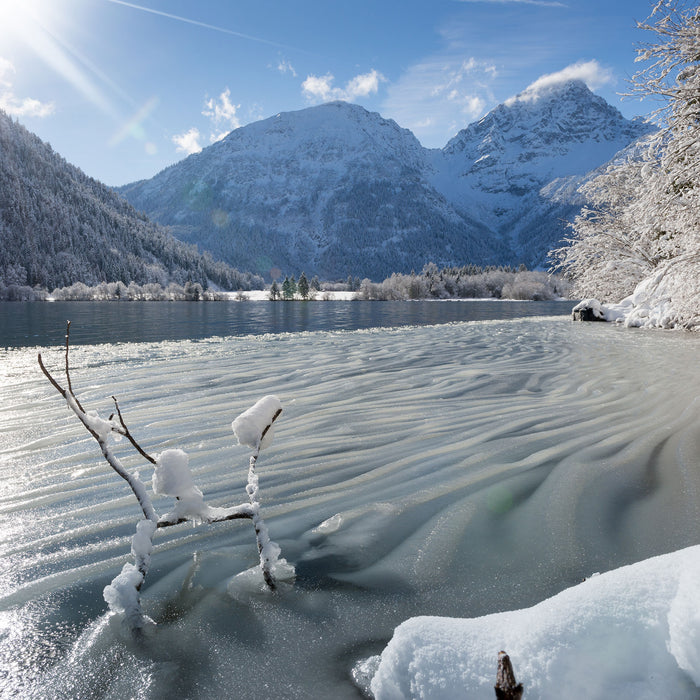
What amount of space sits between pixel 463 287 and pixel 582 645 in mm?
124191

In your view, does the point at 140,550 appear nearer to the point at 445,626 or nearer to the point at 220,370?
the point at 445,626

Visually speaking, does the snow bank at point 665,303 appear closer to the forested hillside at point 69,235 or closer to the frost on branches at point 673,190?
the frost on branches at point 673,190

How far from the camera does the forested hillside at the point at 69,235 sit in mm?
130250

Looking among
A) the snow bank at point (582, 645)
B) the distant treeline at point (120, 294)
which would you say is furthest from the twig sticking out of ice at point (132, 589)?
the distant treeline at point (120, 294)

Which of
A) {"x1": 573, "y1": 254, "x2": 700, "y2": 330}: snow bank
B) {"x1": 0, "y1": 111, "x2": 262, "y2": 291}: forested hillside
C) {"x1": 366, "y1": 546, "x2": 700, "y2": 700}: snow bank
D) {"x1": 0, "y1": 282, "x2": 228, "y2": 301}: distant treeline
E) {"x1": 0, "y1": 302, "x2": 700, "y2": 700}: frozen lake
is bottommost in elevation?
{"x1": 0, "y1": 302, "x2": 700, "y2": 700}: frozen lake

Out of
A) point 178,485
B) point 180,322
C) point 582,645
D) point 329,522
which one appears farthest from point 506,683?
point 180,322

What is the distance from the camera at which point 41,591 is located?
2229 millimetres

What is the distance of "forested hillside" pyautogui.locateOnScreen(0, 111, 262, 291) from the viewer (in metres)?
130

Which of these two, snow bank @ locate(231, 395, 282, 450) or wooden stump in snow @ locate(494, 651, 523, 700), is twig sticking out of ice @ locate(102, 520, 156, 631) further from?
wooden stump in snow @ locate(494, 651, 523, 700)

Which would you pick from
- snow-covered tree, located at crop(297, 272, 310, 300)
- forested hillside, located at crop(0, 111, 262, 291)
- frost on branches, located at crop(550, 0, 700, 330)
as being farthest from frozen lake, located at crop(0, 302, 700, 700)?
forested hillside, located at crop(0, 111, 262, 291)

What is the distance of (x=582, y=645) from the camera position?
4.20 feet

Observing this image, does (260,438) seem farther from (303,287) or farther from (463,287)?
(463,287)

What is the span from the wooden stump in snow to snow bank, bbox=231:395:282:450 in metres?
1.47

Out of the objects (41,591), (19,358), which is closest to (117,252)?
(19,358)
